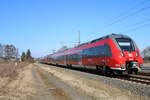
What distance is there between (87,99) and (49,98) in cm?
179

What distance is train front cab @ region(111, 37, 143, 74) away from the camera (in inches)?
628

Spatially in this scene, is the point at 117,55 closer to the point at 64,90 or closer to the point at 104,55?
the point at 104,55

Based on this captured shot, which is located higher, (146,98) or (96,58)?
(96,58)

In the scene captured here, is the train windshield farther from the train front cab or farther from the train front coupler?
the train front coupler

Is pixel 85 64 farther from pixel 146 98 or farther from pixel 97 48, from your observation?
pixel 146 98

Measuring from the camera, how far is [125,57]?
52.9ft

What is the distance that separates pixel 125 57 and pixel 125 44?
154cm

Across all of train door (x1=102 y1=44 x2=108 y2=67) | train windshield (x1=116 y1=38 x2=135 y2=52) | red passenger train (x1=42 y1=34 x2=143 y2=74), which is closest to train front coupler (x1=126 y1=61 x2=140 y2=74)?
red passenger train (x1=42 y1=34 x2=143 y2=74)

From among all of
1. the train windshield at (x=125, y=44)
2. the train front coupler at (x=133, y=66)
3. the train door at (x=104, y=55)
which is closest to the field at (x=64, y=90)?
the train front coupler at (x=133, y=66)

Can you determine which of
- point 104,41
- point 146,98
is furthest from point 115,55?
point 146,98

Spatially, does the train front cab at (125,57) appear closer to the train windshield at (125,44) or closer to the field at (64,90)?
the train windshield at (125,44)

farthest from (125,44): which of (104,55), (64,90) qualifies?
(64,90)

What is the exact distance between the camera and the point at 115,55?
16375 millimetres

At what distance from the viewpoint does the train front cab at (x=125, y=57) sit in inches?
628
